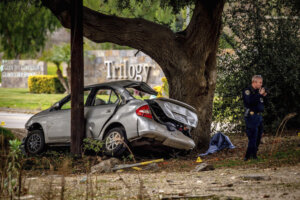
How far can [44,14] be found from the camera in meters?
32.2

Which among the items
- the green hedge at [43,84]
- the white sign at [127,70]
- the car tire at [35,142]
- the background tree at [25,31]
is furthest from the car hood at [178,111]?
the green hedge at [43,84]

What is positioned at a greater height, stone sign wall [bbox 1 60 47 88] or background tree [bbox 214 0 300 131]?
stone sign wall [bbox 1 60 47 88]

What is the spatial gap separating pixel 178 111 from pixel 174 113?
14cm

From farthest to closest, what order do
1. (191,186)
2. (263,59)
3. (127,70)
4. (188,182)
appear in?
(127,70)
(263,59)
(188,182)
(191,186)

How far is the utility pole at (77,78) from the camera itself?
10242 mm

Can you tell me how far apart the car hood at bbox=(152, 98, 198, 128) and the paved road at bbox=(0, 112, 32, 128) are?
30.2ft

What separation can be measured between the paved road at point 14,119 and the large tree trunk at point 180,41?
808 centimetres

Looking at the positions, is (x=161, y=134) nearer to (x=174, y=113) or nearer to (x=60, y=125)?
(x=174, y=113)

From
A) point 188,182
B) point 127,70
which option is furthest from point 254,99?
point 127,70

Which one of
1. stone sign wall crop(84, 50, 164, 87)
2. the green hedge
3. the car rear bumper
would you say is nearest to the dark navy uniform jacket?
the car rear bumper

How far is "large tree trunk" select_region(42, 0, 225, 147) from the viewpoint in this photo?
429 inches

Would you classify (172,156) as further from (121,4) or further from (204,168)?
(121,4)

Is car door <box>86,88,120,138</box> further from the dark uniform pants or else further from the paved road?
the paved road

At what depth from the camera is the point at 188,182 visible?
6.92 m
